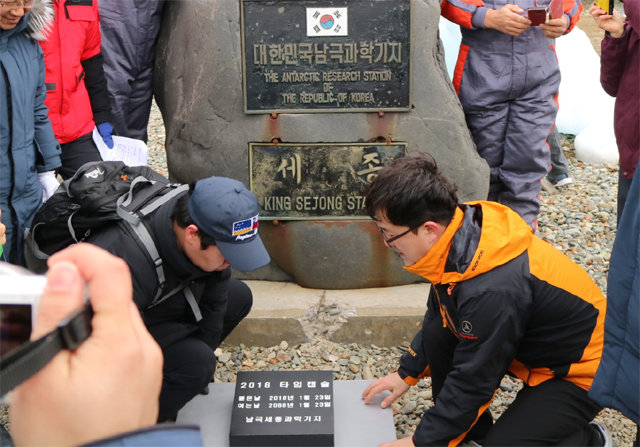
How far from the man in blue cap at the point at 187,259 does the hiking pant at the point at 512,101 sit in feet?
6.34

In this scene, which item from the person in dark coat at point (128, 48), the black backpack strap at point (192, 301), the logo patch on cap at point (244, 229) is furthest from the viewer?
the person in dark coat at point (128, 48)

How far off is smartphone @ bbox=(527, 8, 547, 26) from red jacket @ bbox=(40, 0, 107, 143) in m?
2.21

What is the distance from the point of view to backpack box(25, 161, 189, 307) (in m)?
2.49

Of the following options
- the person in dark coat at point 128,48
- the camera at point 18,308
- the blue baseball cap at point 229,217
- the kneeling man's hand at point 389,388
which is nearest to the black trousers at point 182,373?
the blue baseball cap at point 229,217

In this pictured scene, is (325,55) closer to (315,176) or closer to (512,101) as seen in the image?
(315,176)

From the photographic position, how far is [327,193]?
3834 millimetres

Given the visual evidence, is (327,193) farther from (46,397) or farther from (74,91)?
(46,397)

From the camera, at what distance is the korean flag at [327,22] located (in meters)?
3.63

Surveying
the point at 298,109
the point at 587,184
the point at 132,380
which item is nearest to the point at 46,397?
the point at 132,380

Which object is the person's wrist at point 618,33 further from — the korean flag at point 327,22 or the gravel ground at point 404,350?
the gravel ground at point 404,350

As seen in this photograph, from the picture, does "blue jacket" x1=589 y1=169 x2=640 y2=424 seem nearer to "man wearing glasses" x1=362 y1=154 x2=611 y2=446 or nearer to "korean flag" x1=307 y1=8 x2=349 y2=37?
"man wearing glasses" x1=362 y1=154 x2=611 y2=446

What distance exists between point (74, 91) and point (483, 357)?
243 centimetres

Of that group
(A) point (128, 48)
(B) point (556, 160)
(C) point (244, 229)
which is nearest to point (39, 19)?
(A) point (128, 48)

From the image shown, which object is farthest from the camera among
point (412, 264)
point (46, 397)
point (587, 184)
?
point (587, 184)
